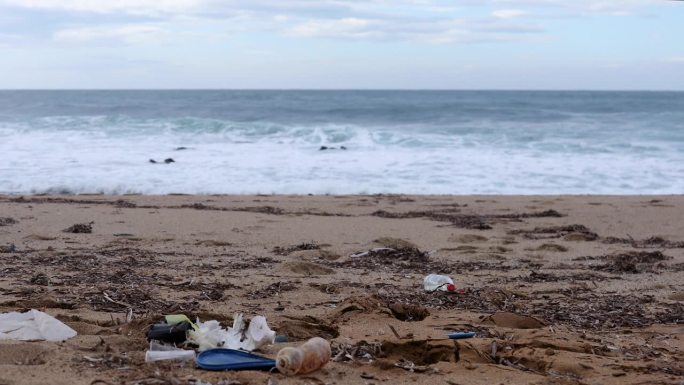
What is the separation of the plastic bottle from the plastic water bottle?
1.96 metres

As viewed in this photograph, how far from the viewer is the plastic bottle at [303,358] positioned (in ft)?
9.43

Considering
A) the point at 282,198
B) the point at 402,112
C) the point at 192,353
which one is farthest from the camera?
the point at 402,112

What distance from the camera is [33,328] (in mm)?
3348

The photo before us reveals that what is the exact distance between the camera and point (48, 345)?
10.2 ft

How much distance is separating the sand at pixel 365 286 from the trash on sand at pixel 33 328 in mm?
92

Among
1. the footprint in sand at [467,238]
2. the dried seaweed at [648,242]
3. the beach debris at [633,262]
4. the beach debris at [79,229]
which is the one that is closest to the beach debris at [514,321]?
the beach debris at [633,262]

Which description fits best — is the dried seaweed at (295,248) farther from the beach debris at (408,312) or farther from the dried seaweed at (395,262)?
the beach debris at (408,312)

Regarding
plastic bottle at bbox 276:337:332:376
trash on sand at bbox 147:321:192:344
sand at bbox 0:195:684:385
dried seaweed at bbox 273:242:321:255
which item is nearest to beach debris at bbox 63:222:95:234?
sand at bbox 0:195:684:385

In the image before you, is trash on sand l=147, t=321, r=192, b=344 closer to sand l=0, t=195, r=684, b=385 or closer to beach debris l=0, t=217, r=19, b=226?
sand l=0, t=195, r=684, b=385

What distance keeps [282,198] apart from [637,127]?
2180 centimetres

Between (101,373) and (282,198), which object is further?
(282,198)

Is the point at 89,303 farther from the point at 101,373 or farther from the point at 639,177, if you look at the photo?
the point at 639,177

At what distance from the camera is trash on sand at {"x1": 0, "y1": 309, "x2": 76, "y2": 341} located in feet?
10.7

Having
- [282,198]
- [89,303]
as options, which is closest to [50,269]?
[89,303]
